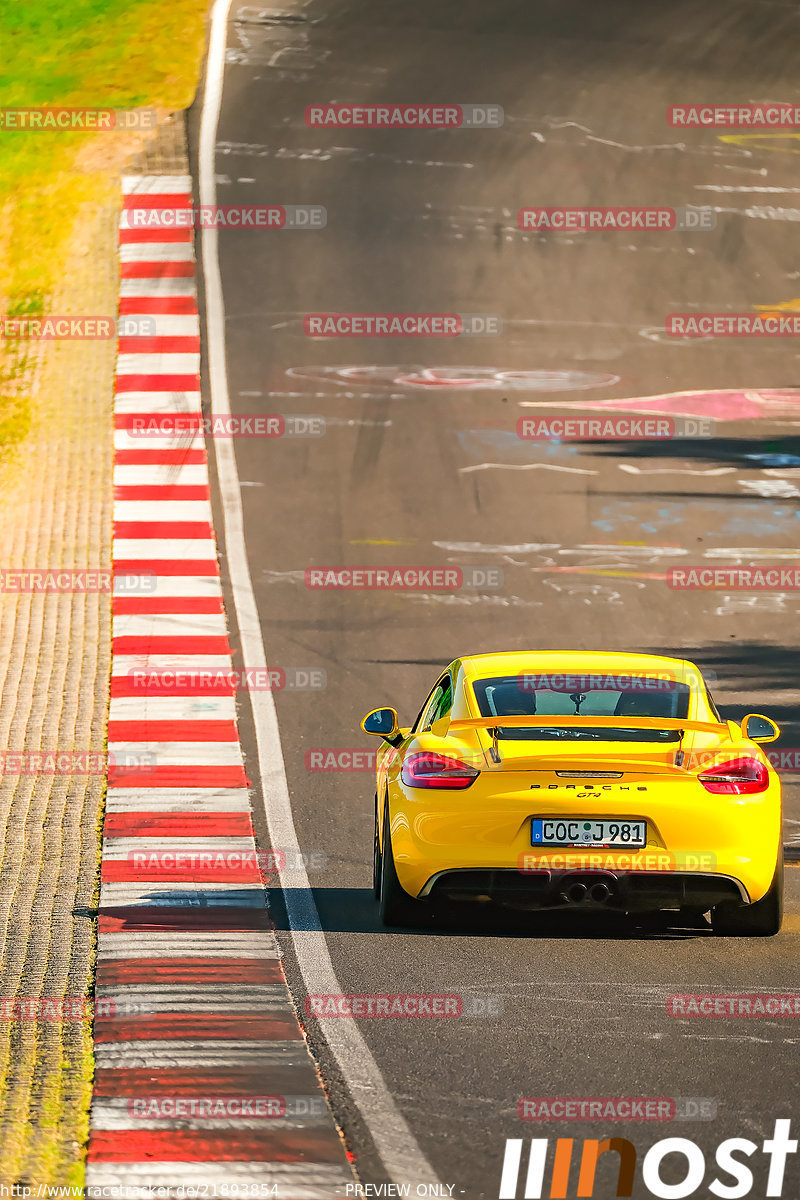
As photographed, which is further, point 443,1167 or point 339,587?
point 339,587

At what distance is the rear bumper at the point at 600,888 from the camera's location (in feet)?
25.9

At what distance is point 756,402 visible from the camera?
22.7 meters

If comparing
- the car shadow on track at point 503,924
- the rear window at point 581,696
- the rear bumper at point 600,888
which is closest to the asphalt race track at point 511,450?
the car shadow on track at point 503,924

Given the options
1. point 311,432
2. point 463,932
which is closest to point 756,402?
A: point 311,432

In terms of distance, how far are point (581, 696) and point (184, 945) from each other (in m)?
2.38

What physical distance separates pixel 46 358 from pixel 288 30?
42.0 ft

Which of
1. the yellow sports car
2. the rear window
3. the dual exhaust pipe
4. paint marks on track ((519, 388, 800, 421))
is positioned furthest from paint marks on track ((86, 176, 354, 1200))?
paint marks on track ((519, 388, 800, 421))

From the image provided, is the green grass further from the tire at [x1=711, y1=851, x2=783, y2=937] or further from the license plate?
the tire at [x1=711, y1=851, x2=783, y2=937]

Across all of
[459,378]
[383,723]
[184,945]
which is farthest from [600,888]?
[459,378]

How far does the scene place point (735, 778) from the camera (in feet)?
26.7

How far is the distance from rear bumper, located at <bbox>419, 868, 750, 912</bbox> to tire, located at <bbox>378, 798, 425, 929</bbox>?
29 cm

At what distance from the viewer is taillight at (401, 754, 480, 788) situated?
818 cm

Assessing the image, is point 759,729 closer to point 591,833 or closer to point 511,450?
point 591,833

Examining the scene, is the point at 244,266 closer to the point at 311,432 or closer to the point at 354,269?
the point at 354,269
